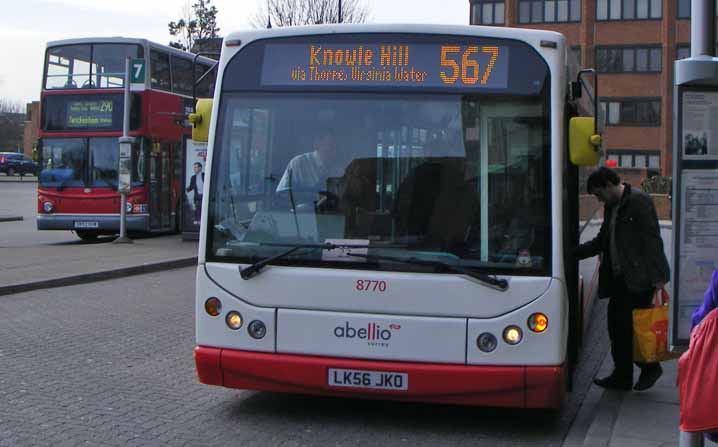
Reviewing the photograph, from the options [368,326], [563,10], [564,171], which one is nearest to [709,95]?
[564,171]

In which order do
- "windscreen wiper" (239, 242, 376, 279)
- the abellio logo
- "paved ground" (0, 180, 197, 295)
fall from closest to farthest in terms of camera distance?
1. the abellio logo
2. "windscreen wiper" (239, 242, 376, 279)
3. "paved ground" (0, 180, 197, 295)

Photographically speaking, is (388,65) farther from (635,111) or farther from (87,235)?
(635,111)

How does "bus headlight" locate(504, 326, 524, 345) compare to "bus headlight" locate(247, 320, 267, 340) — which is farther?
"bus headlight" locate(247, 320, 267, 340)

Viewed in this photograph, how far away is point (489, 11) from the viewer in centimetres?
5884

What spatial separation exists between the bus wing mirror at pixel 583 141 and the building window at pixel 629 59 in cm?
5199

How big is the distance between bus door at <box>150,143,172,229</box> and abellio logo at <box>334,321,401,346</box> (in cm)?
1813

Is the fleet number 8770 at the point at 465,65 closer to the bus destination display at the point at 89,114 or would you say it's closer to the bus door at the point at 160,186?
the bus destination display at the point at 89,114

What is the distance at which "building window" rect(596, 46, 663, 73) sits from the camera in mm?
55688

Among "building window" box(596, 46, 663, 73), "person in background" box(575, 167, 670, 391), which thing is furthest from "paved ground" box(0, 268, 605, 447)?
"building window" box(596, 46, 663, 73)

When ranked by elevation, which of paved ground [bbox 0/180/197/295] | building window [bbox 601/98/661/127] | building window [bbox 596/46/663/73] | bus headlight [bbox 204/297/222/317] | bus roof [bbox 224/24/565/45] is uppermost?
building window [bbox 596/46/663/73]

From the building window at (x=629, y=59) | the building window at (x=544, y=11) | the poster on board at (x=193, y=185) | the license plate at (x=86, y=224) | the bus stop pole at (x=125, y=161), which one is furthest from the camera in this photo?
the building window at (x=544, y=11)

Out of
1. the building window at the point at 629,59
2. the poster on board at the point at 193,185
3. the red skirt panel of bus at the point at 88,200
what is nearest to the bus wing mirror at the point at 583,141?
the poster on board at the point at 193,185

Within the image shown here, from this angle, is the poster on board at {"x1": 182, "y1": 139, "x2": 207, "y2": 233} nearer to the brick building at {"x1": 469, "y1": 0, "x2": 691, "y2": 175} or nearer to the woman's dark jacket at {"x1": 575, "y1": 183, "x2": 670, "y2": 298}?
the woman's dark jacket at {"x1": 575, "y1": 183, "x2": 670, "y2": 298}

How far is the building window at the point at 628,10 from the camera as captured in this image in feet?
182
